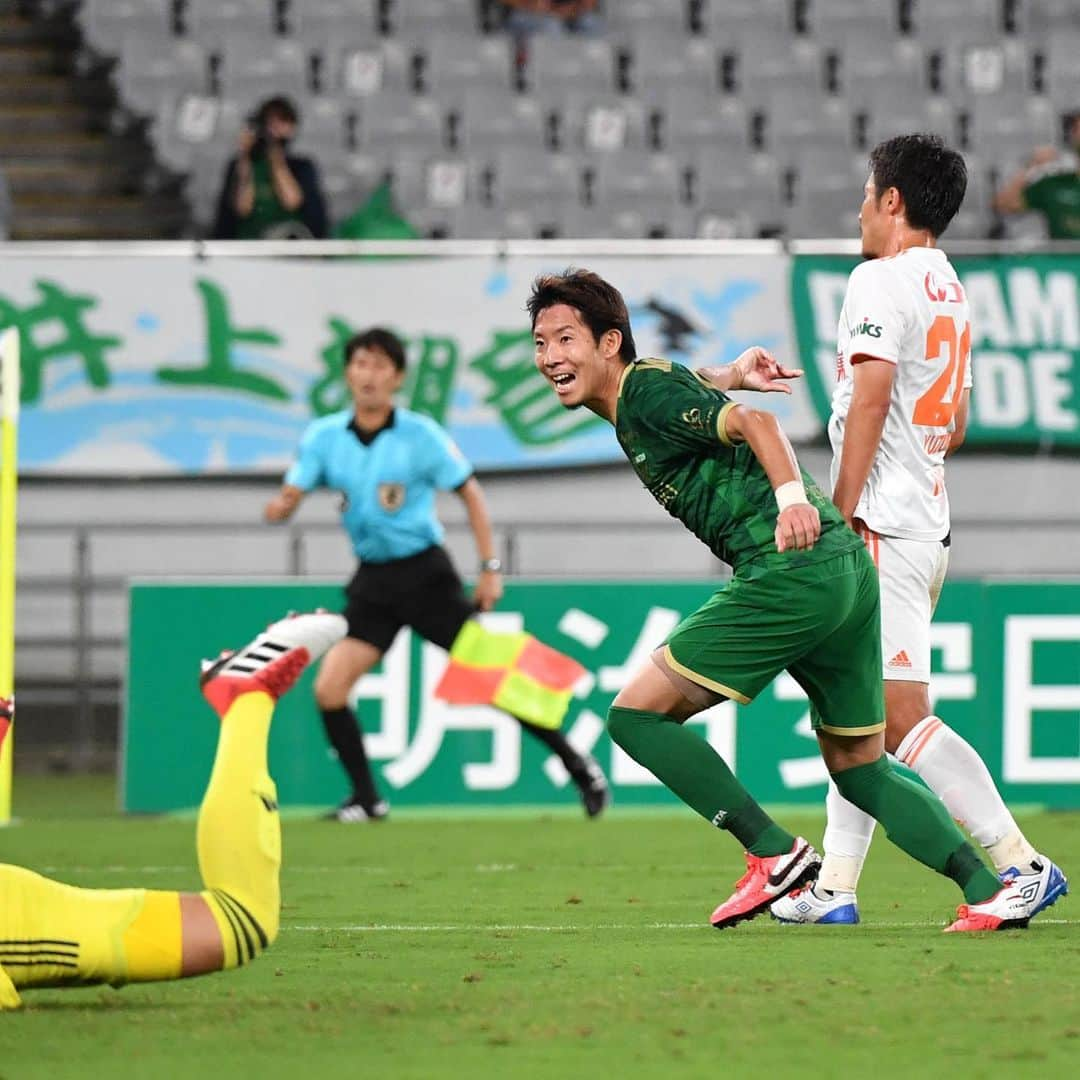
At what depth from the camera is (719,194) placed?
15.7 m

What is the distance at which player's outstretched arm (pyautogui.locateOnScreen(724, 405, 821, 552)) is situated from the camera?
17.6 feet

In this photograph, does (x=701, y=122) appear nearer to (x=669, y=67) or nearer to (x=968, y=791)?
(x=669, y=67)

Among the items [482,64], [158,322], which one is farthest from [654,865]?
[482,64]

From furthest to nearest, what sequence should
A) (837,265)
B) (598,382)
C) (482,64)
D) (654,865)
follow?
(482,64) → (837,265) → (654,865) → (598,382)

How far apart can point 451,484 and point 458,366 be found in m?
2.59

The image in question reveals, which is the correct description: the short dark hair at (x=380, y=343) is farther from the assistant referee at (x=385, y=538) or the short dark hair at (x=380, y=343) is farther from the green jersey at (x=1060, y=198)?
the green jersey at (x=1060, y=198)

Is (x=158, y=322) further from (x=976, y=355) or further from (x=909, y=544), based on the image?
(x=909, y=544)

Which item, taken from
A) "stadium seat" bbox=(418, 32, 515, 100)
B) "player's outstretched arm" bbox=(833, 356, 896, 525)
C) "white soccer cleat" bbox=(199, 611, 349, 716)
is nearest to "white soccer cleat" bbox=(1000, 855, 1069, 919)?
"player's outstretched arm" bbox=(833, 356, 896, 525)

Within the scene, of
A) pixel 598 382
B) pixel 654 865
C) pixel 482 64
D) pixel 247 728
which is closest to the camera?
pixel 247 728

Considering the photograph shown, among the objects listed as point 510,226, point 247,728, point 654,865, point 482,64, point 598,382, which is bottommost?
point 654,865

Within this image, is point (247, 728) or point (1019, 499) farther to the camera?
point (1019, 499)

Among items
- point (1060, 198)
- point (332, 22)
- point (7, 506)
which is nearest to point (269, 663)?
point (7, 506)

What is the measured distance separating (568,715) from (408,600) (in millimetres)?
1149

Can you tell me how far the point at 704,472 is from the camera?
18.4 feet
